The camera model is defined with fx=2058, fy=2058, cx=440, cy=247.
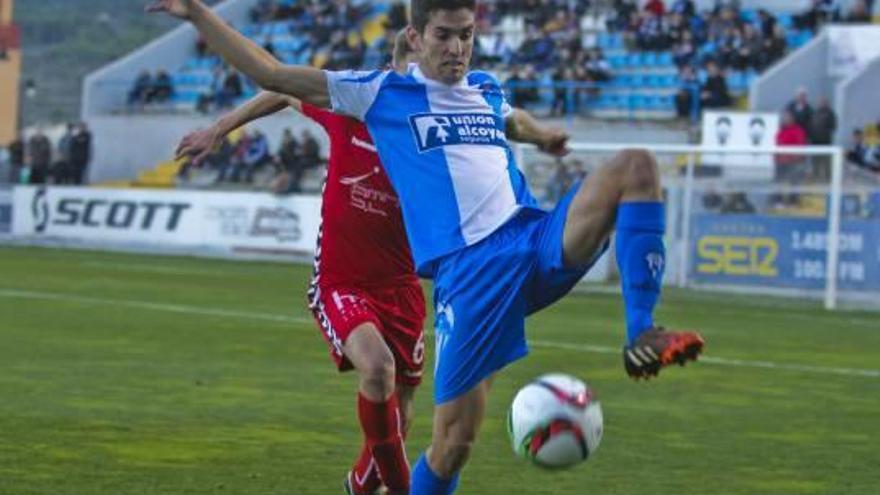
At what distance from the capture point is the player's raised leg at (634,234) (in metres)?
6.64

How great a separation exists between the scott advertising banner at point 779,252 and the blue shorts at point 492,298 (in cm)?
1800

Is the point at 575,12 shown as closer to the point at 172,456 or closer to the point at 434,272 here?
the point at 172,456

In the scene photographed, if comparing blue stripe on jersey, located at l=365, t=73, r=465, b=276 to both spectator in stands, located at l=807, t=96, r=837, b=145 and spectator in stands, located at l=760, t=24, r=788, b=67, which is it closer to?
spectator in stands, located at l=807, t=96, r=837, b=145

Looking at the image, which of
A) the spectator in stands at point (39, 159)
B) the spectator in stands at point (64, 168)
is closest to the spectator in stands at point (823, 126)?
the spectator in stands at point (64, 168)

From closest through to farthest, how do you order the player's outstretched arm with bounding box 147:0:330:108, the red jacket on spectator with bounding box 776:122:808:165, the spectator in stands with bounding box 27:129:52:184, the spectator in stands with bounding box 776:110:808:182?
1. the player's outstretched arm with bounding box 147:0:330:108
2. the spectator in stands with bounding box 776:110:808:182
3. the red jacket on spectator with bounding box 776:122:808:165
4. the spectator in stands with bounding box 27:129:52:184

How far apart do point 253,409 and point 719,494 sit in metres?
4.14

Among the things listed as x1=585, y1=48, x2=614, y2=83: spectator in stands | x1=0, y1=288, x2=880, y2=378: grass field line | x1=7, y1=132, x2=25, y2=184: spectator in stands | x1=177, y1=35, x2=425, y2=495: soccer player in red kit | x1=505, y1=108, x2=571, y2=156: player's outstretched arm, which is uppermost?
x1=505, y1=108, x2=571, y2=156: player's outstretched arm

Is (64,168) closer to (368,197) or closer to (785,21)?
(785,21)

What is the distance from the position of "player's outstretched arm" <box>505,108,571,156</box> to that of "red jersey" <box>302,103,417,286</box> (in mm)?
661

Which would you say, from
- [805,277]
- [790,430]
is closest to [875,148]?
[805,277]

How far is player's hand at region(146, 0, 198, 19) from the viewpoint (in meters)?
6.98

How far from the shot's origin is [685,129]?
35906 millimetres

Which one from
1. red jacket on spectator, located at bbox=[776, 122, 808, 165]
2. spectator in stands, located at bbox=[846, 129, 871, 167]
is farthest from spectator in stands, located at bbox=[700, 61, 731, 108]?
spectator in stands, located at bbox=[846, 129, 871, 167]

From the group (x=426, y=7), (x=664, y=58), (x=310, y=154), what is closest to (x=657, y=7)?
(x=664, y=58)
